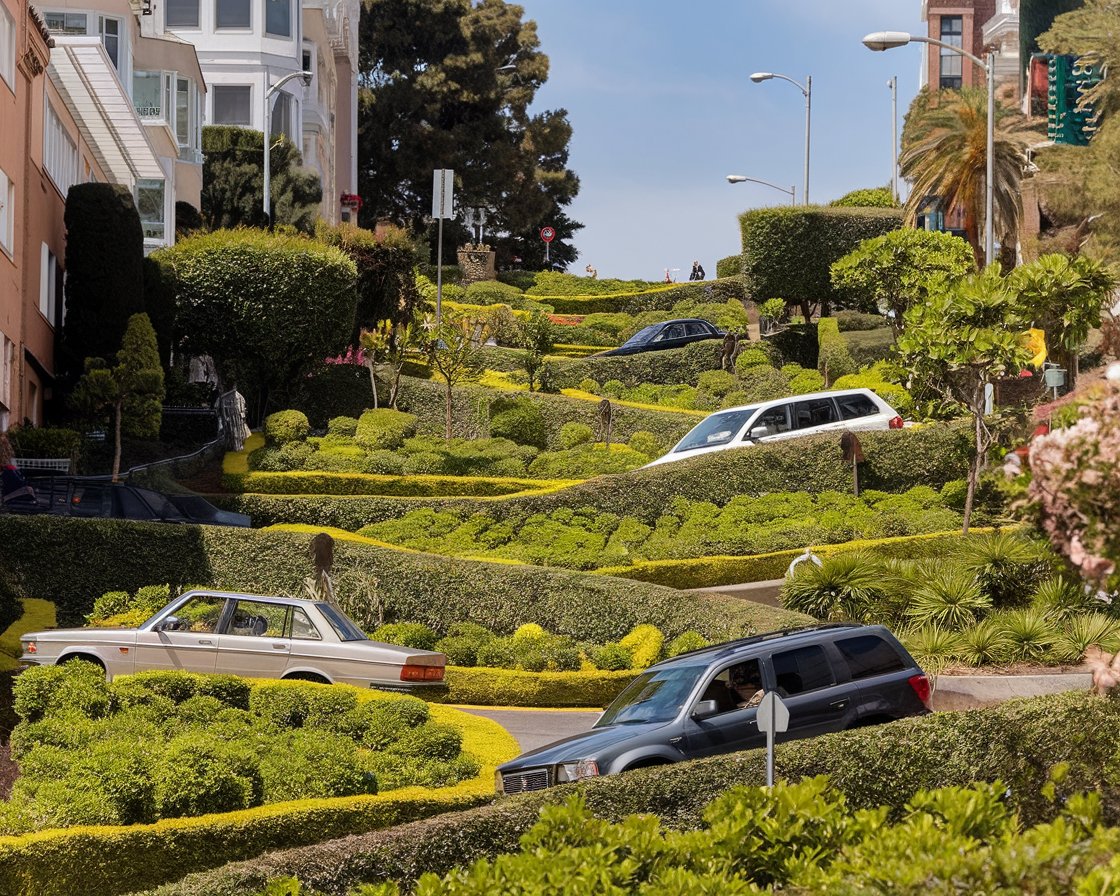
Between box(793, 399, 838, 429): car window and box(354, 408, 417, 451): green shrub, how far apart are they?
388 inches

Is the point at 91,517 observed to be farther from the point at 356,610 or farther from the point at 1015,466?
the point at 1015,466

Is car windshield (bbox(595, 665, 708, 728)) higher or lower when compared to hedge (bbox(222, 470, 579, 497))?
lower

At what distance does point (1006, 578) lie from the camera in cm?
2256

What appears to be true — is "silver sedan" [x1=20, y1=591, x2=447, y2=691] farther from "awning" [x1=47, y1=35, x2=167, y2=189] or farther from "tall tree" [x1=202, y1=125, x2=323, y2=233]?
"tall tree" [x1=202, y1=125, x2=323, y2=233]

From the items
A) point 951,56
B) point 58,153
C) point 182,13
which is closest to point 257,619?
point 58,153

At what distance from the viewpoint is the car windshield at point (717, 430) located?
102 feet

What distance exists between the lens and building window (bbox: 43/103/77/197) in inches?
1367

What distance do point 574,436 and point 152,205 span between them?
1494 centimetres

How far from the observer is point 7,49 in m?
30.0

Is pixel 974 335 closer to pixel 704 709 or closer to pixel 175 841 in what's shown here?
pixel 704 709

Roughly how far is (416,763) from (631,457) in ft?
72.1

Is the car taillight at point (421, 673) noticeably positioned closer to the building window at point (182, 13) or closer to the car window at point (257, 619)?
the car window at point (257, 619)

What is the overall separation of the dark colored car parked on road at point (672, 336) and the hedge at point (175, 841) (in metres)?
39.2

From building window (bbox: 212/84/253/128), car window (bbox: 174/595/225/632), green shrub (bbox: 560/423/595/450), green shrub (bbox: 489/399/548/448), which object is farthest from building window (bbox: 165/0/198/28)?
car window (bbox: 174/595/225/632)
